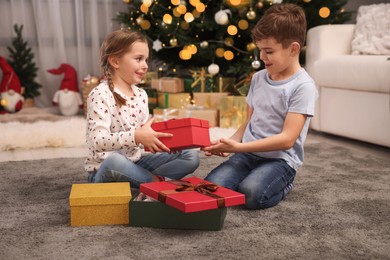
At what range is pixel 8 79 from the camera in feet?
12.4

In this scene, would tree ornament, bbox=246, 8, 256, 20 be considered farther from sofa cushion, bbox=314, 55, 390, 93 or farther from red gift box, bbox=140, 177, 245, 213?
red gift box, bbox=140, 177, 245, 213

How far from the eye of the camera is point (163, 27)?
Answer: 10.9 feet

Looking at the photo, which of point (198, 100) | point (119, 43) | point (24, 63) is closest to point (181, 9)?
point (198, 100)

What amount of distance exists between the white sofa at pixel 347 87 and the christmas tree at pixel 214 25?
31cm

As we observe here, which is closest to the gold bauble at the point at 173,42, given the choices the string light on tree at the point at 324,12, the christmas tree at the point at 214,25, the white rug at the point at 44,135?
the christmas tree at the point at 214,25

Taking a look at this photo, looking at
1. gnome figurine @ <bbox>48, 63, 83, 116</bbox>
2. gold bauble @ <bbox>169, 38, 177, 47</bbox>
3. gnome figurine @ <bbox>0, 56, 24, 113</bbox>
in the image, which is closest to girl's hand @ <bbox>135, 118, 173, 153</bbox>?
gold bauble @ <bbox>169, 38, 177, 47</bbox>

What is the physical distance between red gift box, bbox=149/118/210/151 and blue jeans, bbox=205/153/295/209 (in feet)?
0.59

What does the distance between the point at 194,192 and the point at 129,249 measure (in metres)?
0.25

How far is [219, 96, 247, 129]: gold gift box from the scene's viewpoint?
10.3 ft

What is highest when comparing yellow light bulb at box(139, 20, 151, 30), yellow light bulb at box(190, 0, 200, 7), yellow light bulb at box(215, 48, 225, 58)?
yellow light bulb at box(190, 0, 200, 7)

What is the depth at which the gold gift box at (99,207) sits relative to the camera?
1408 mm

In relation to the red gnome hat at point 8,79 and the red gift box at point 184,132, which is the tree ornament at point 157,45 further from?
the red gift box at point 184,132

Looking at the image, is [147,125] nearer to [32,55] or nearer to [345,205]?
[345,205]

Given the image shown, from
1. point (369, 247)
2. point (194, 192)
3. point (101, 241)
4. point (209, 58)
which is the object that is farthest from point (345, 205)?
point (209, 58)
